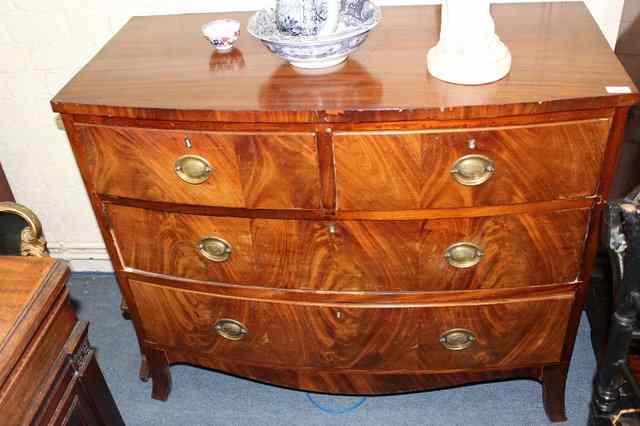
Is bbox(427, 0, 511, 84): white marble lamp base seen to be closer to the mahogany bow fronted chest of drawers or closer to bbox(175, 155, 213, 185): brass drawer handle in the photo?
the mahogany bow fronted chest of drawers

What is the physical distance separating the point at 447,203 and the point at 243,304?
1.84ft

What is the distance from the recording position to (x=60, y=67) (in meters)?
2.02

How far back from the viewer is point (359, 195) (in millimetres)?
1373

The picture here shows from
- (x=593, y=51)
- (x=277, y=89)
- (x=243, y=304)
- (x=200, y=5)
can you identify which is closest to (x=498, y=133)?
(x=593, y=51)

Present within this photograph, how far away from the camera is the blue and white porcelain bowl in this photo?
135 cm

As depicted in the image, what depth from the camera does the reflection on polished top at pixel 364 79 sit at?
1.25 m

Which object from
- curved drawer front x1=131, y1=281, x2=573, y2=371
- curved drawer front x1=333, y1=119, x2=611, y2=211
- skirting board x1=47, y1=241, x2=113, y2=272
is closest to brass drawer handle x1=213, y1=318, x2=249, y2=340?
curved drawer front x1=131, y1=281, x2=573, y2=371

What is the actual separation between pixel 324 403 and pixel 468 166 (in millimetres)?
942

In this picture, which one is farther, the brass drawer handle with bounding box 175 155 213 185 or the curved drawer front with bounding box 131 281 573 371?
the curved drawer front with bounding box 131 281 573 371

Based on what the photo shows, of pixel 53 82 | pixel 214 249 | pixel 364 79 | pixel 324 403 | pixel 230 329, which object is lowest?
pixel 324 403

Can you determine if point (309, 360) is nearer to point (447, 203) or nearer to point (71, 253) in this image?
point (447, 203)

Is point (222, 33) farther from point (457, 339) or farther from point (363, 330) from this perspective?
point (457, 339)

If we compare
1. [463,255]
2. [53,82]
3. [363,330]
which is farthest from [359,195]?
[53,82]

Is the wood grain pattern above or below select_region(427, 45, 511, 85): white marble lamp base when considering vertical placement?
below
